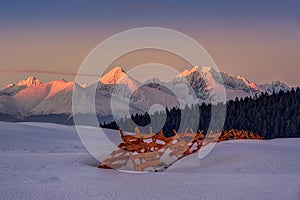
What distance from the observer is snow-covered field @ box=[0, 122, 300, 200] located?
3.36 metres

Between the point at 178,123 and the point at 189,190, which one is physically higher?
the point at 189,190

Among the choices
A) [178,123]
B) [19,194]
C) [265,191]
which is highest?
[265,191]

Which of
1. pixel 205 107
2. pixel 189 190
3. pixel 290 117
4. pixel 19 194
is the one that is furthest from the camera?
pixel 205 107

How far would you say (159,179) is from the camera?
3.99 metres

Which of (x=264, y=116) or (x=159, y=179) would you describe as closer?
(x=159, y=179)

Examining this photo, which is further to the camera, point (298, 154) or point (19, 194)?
point (298, 154)

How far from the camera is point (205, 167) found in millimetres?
5105

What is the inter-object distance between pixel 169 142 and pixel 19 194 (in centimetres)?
Answer: 300

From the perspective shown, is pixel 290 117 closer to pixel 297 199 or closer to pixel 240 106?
pixel 240 106

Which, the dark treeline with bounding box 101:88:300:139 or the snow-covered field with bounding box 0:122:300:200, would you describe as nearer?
the snow-covered field with bounding box 0:122:300:200

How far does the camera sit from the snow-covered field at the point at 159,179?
3357 mm

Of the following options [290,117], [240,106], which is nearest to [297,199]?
[290,117]

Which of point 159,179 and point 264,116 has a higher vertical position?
point 159,179

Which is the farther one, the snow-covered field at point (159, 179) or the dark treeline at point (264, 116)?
the dark treeline at point (264, 116)
